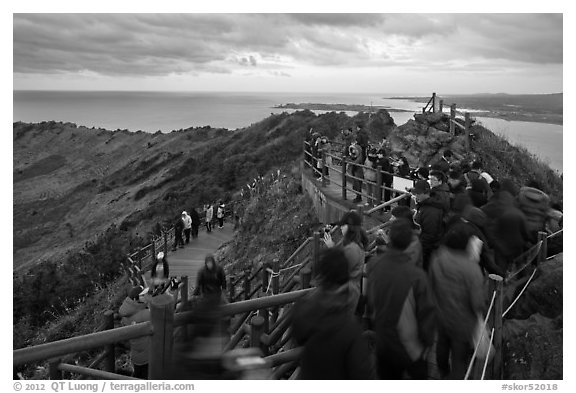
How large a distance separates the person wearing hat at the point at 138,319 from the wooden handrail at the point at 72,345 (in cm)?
179

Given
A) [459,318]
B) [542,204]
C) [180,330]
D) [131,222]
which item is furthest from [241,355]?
[131,222]

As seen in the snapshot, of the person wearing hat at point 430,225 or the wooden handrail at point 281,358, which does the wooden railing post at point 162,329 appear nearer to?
the wooden handrail at point 281,358

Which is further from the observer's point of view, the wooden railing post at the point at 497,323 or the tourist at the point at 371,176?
the tourist at the point at 371,176

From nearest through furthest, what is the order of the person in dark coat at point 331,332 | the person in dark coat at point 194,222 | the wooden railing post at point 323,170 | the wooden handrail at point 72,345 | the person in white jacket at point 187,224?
the person in dark coat at point 331,332 → the wooden handrail at point 72,345 → the wooden railing post at point 323,170 → the person in white jacket at point 187,224 → the person in dark coat at point 194,222

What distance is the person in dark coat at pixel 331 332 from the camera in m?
3.02

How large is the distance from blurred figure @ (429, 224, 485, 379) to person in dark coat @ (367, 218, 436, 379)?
0.38m

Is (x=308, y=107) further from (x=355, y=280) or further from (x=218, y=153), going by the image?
(x=355, y=280)

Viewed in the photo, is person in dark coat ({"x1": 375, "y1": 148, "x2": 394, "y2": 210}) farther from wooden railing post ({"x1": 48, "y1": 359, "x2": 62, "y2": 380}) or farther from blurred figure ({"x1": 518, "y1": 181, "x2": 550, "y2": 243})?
wooden railing post ({"x1": 48, "y1": 359, "x2": 62, "y2": 380})

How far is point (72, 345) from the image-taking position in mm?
3311

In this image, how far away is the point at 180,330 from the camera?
3557mm

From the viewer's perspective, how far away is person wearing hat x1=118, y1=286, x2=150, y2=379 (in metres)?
5.12

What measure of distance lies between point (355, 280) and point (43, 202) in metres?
43.2

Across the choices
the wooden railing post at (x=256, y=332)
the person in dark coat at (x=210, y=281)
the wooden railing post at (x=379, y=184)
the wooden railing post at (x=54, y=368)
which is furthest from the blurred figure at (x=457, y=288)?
the wooden railing post at (x=379, y=184)

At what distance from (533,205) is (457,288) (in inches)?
100
